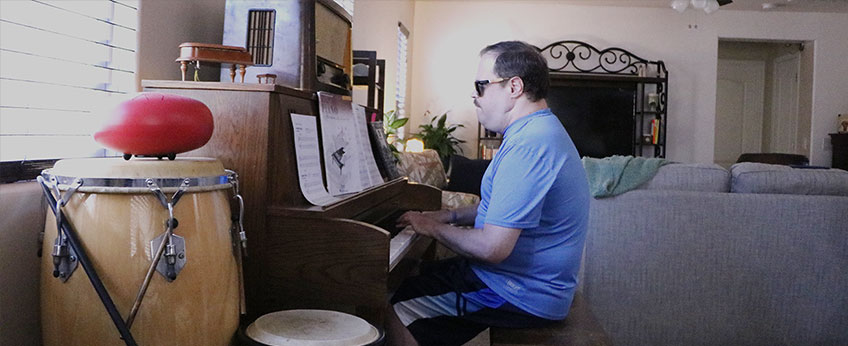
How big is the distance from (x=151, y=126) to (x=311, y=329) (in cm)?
54

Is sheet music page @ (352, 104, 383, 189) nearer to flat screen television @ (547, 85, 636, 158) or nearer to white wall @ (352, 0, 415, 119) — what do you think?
white wall @ (352, 0, 415, 119)

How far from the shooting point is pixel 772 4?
7699mm

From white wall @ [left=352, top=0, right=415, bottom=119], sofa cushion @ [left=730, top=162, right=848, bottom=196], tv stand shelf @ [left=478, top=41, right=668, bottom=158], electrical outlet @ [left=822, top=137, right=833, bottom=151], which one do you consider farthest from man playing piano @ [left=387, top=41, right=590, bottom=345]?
electrical outlet @ [left=822, top=137, right=833, bottom=151]

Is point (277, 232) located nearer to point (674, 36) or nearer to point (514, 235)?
point (514, 235)

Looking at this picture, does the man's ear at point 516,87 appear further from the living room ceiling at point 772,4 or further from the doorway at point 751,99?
the doorway at point 751,99

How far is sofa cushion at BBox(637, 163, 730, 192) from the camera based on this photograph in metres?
3.03

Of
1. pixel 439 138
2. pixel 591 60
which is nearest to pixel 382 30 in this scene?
pixel 439 138

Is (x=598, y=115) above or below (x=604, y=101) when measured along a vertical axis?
below

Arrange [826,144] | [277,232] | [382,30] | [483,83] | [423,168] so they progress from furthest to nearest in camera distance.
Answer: [826,144], [382,30], [423,168], [483,83], [277,232]

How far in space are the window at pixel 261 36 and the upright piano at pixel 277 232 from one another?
0.38m

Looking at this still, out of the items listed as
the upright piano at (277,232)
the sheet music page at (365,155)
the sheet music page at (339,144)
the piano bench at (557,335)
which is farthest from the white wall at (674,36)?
the upright piano at (277,232)

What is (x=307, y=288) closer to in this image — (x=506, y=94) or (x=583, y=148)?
(x=506, y=94)

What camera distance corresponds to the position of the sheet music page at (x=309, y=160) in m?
1.77

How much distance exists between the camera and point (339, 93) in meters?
2.35
